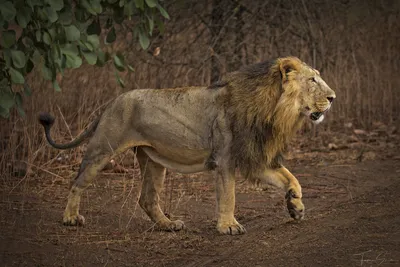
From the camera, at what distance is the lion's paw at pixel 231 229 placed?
17.7ft

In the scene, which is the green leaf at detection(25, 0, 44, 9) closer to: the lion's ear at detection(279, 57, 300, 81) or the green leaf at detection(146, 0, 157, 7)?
the green leaf at detection(146, 0, 157, 7)

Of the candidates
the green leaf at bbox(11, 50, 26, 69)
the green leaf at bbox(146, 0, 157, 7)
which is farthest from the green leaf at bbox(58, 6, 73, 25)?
the green leaf at bbox(146, 0, 157, 7)

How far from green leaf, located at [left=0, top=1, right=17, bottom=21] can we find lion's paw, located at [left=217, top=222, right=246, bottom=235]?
208 cm

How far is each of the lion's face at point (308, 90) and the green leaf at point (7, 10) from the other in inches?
78.8

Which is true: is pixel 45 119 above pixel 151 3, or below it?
below

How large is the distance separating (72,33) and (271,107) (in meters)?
1.60

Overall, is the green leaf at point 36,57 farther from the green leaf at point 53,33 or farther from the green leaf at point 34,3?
the green leaf at point 34,3

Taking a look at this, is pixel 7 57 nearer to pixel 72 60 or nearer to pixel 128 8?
pixel 72 60

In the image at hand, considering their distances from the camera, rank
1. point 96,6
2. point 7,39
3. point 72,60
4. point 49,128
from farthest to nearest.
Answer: point 49,128, point 96,6, point 72,60, point 7,39

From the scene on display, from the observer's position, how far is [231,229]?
5.41m

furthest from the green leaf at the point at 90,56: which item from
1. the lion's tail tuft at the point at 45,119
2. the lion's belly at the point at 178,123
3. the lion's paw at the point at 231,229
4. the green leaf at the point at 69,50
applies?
the lion's paw at the point at 231,229

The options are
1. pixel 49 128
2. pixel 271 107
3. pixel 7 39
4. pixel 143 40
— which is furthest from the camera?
pixel 49 128

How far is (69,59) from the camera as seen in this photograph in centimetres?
460

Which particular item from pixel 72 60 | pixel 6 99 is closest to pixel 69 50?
pixel 72 60
